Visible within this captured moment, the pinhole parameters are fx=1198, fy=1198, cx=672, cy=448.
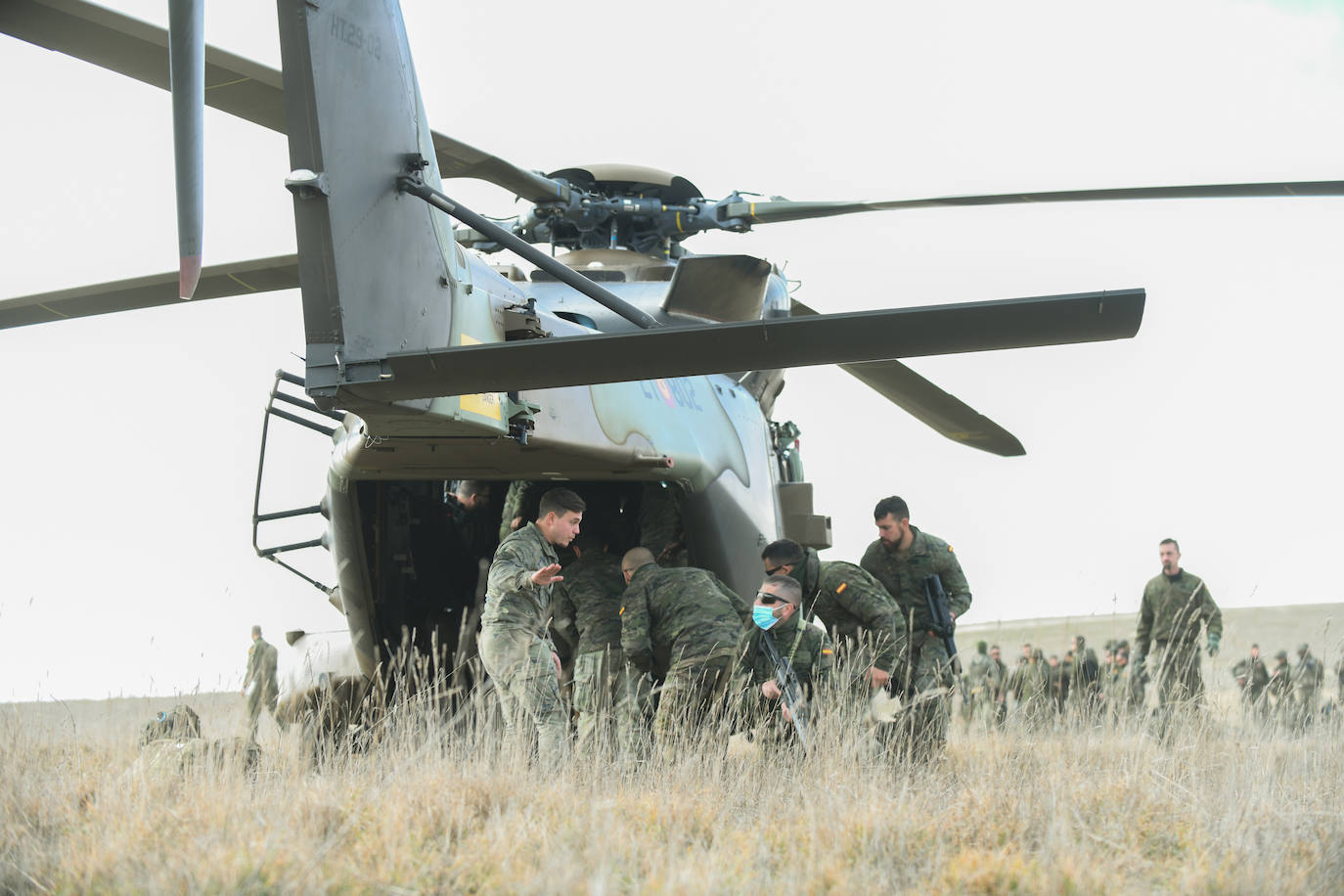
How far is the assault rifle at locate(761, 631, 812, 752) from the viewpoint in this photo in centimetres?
565

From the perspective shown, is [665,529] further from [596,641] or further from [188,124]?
[188,124]

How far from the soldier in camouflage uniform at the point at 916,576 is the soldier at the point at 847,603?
36 cm

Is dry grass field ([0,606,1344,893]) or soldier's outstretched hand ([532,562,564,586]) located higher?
soldier's outstretched hand ([532,562,564,586])

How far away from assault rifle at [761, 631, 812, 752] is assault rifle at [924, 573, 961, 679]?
4.05 ft

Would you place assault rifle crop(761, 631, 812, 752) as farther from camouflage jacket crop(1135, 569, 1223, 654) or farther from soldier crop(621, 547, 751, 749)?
camouflage jacket crop(1135, 569, 1223, 654)

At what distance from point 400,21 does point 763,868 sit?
11.6ft

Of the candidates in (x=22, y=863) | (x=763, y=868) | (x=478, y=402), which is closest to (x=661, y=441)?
(x=478, y=402)

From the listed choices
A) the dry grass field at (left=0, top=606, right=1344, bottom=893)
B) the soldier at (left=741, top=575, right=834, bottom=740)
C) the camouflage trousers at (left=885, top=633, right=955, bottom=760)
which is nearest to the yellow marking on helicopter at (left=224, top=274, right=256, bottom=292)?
the dry grass field at (left=0, top=606, right=1344, bottom=893)

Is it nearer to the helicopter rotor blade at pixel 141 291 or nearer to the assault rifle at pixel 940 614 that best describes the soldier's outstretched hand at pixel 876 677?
the assault rifle at pixel 940 614

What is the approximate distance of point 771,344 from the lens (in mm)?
3574

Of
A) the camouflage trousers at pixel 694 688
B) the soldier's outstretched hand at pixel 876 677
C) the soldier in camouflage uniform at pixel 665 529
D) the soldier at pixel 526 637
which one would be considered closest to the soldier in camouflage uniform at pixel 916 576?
the soldier's outstretched hand at pixel 876 677

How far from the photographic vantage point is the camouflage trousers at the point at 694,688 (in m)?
5.73

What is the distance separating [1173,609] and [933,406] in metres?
2.89

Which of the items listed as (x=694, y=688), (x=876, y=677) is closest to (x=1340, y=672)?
(x=876, y=677)
